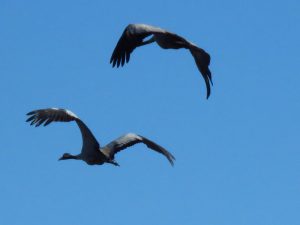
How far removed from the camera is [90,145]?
1877 inches

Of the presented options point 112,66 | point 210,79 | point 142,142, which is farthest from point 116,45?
point 142,142

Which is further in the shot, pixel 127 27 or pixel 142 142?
pixel 142 142

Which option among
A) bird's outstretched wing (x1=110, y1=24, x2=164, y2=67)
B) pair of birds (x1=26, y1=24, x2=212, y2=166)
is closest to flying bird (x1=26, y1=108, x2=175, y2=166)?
Answer: pair of birds (x1=26, y1=24, x2=212, y2=166)

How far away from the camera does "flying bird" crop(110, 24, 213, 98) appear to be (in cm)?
4372

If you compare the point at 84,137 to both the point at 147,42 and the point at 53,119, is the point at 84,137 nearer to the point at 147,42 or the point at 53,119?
the point at 53,119

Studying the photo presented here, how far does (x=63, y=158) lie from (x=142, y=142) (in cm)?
300

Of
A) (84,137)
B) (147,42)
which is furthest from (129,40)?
(84,137)

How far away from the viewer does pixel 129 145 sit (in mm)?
49250

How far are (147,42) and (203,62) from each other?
1979mm

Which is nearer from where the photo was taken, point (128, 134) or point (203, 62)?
point (203, 62)

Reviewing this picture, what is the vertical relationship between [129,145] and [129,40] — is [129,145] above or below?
below

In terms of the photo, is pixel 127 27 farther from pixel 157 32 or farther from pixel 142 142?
pixel 142 142

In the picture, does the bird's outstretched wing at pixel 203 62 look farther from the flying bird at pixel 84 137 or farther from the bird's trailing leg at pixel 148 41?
the flying bird at pixel 84 137

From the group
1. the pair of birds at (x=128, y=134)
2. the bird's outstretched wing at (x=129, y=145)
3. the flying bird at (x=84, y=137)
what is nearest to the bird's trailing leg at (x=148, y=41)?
the pair of birds at (x=128, y=134)
